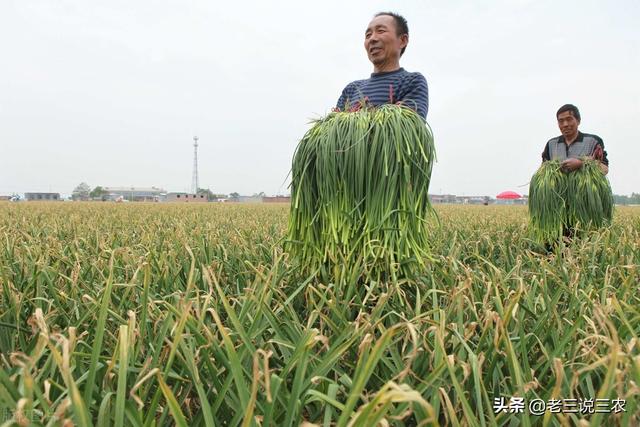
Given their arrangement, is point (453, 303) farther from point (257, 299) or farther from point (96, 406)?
point (96, 406)

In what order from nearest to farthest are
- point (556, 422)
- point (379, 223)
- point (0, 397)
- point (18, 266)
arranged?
point (0, 397), point (556, 422), point (379, 223), point (18, 266)

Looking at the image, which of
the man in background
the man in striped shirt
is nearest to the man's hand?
the man in background

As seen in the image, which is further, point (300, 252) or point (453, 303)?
point (300, 252)

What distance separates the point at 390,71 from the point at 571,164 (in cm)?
172

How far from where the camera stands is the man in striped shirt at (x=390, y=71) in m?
1.66

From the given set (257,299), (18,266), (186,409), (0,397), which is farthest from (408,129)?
(18,266)

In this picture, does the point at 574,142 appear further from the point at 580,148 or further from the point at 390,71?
the point at 390,71

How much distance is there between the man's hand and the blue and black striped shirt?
1.67 meters

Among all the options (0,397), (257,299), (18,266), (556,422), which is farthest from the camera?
(18,266)

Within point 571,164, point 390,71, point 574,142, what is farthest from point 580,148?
point 390,71

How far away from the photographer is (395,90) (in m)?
1.72

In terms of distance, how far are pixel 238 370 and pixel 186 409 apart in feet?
0.64

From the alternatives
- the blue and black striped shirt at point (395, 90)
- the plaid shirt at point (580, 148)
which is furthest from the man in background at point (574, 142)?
the blue and black striped shirt at point (395, 90)

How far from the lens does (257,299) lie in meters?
1.07
